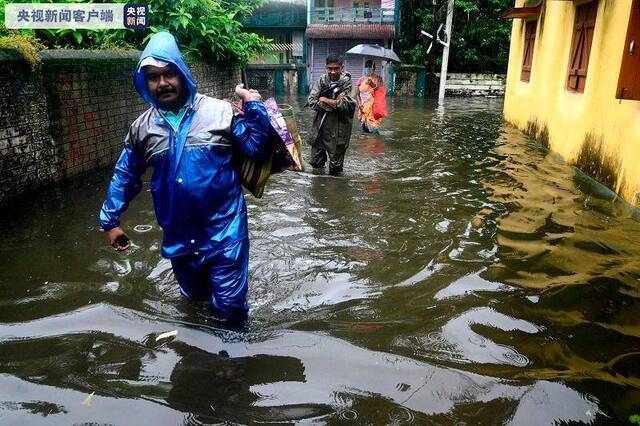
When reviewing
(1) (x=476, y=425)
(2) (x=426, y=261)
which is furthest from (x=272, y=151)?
(2) (x=426, y=261)

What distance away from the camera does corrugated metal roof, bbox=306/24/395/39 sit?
25.3m

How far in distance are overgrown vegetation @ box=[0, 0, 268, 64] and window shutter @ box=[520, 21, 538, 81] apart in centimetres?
733

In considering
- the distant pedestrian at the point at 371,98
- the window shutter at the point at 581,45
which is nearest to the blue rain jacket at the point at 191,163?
the window shutter at the point at 581,45

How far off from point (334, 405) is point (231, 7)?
13905mm

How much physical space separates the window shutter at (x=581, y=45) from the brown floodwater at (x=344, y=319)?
3.23m

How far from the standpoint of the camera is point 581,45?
9.09m

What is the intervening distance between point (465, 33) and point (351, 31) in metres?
5.46

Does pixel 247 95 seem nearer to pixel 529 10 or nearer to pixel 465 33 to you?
pixel 529 10

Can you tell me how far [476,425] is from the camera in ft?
8.62

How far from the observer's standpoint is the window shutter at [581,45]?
8.74 m

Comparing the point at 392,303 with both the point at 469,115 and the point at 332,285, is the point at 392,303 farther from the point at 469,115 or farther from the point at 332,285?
the point at 469,115

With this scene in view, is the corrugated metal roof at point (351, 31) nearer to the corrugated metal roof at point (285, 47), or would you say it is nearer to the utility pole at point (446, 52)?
the corrugated metal roof at point (285, 47)

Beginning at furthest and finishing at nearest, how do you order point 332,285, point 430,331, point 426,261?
point 426,261, point 332,285, point 430,331

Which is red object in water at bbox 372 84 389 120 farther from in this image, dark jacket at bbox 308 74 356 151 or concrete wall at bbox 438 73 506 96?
concrete wall at bbox 438 73 506 96
